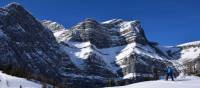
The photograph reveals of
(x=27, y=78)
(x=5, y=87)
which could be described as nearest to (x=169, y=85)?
(x=27, y=78)


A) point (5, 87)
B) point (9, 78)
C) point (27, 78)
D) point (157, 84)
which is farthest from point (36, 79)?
point (157, 84)

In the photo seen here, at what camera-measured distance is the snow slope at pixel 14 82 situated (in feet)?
108

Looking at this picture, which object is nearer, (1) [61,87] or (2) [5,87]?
(2) [5,87]

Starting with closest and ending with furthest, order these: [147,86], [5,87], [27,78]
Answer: [5,87] → [27,78] → [147,86]

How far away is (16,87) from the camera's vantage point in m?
32.5

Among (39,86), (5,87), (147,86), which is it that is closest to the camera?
(5,87)

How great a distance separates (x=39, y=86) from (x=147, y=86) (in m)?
8.49

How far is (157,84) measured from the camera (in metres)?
41.0

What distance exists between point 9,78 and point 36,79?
11.5ft

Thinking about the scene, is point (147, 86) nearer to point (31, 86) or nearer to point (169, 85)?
point (169, 85)

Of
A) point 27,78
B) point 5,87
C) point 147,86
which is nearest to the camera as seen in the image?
point 5,87

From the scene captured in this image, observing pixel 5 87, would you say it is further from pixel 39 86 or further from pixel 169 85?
pixel 169 85

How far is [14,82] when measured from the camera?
110ft

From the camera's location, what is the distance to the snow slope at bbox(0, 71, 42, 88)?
108 ft
